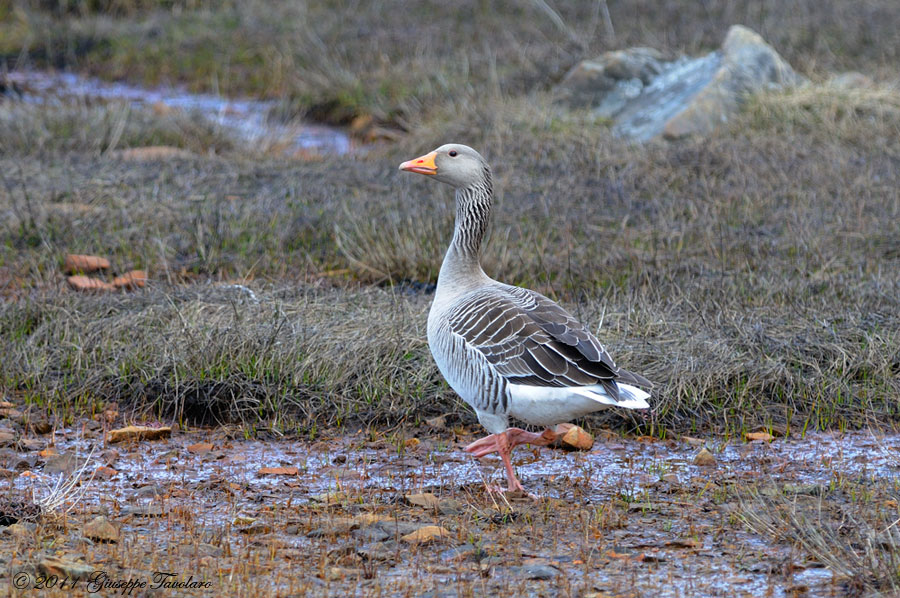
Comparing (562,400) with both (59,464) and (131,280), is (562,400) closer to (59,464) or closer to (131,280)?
(59,464)

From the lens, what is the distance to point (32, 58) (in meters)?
18.7

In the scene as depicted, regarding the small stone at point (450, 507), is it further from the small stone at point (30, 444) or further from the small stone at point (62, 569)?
the small stone at point (30, 444)

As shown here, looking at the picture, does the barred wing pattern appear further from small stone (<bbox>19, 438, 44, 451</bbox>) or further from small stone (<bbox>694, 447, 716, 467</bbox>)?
small stone (<bbox>19, 438, 44, 451</bbox>)

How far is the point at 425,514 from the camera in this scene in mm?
4809

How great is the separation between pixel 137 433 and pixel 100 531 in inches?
65.3

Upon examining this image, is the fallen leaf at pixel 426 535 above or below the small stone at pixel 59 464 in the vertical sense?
above

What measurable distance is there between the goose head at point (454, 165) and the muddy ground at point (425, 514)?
150 centimetres

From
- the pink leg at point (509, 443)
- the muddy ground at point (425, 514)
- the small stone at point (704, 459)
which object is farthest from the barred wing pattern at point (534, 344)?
the small stone at point (704, 459)

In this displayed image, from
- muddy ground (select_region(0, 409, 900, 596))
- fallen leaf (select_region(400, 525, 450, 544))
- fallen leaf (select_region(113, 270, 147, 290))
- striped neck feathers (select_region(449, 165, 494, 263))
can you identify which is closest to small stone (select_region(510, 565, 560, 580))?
muddy ground (select_region(0, 409, 900, 596))

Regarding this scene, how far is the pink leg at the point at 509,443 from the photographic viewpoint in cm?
508

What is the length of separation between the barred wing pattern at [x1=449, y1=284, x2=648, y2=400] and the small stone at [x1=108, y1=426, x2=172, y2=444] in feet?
6.25

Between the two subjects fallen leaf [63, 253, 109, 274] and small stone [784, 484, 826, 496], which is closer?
small stone [784, 484, 826, 496]

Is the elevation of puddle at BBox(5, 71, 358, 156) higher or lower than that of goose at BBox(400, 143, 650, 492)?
lower

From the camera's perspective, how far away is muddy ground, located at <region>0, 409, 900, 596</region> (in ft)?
13.2
